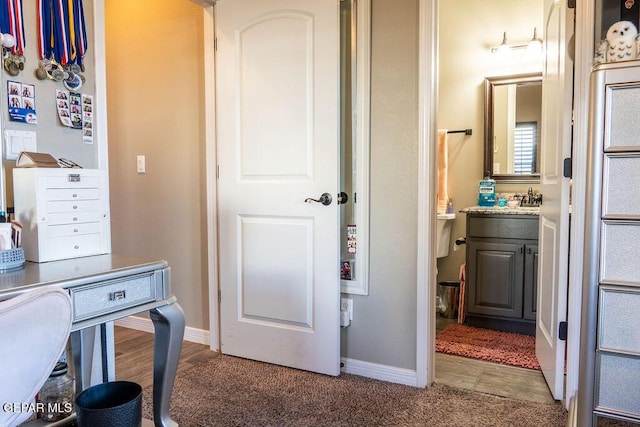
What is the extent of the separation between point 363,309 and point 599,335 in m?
1.11

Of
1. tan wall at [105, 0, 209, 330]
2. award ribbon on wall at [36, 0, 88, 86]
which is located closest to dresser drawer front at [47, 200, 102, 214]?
award ribbon on wall at [36, 0, 88, 86]

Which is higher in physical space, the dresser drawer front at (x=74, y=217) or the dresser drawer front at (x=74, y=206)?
the dresser drawer front at (x=74, y=206)

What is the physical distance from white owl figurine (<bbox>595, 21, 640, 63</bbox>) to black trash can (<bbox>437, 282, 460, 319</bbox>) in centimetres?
217

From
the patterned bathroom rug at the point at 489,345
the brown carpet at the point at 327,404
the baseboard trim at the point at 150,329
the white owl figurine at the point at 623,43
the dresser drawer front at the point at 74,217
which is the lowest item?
the patterned bathroom rug at the point at 489,345

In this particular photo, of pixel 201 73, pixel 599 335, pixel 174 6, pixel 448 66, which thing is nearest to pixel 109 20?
pixel 174 6

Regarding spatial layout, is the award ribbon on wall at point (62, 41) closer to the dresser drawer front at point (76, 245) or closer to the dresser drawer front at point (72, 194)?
the dresser drawer front at point (72, 194)

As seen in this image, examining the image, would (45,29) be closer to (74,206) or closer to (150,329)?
(74,206)

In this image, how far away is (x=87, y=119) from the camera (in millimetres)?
1860

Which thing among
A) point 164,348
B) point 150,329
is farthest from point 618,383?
point 150,329

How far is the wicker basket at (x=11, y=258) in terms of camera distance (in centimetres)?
136

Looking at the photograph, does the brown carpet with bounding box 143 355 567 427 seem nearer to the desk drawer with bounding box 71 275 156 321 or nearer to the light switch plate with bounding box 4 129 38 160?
the desk drawer with bounding box 71 275 156 321

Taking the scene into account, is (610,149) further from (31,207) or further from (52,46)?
(52,46)

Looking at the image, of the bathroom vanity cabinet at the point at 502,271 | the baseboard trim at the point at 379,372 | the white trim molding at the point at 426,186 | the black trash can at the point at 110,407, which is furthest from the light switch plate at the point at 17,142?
the bathroom vanity cabinet at the point at 502,271

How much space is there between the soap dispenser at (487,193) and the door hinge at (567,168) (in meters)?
1.45
